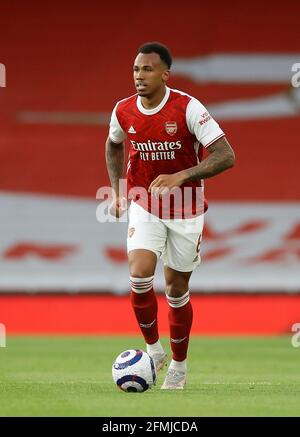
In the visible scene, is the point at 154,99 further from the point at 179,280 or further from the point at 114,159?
the point at 179,280

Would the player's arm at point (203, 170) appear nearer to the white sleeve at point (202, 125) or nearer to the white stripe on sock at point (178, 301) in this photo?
the white sleeve at point (202, 125)

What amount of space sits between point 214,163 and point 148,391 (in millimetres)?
1545

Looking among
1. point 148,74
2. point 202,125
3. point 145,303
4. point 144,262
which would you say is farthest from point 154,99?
point 145,303

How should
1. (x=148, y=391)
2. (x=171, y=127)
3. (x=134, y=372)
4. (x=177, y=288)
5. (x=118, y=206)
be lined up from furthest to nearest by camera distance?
1. (x=118, y=206)
2. (x=177, y=288)
3. (x=171, y=127)
4. (x=148, y=391)
5. (x=134, y=372)

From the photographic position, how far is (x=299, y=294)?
16.0 meters

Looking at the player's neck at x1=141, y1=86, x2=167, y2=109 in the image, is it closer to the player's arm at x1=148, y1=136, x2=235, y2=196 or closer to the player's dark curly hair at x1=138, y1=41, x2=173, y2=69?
the player's dark curly hair at x1=138, y1=41, x2=173, y2=69

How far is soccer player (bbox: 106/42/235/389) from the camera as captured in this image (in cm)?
780

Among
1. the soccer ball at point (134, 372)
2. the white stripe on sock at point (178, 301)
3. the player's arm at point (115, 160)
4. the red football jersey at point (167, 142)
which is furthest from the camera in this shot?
the player's arm at point (115, 160)

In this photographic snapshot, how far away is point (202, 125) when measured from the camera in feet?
25.5

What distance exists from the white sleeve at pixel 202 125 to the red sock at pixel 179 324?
43.5 inches

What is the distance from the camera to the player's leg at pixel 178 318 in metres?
8.02

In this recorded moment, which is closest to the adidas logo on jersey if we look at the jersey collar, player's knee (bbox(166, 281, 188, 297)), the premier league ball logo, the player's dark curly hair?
the jersey collar

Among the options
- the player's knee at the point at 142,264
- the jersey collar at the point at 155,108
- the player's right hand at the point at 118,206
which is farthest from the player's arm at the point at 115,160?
Result: the player's knee at the point at 142,264
